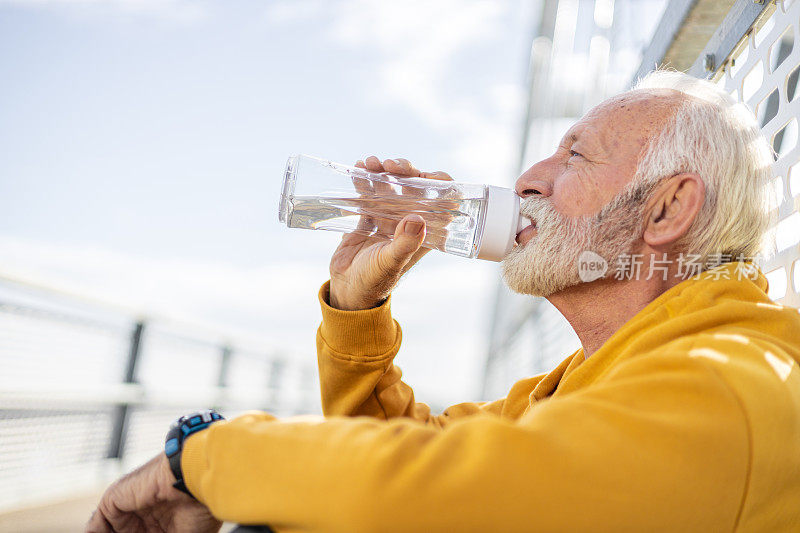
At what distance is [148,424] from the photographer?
3.27m

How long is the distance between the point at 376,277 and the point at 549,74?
308 inches

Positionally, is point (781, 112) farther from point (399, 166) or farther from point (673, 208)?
point (399, 166)

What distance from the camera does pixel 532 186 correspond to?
153 centimetres

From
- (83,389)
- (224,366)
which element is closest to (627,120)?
(83,389)

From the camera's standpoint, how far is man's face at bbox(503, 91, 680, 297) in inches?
56.6

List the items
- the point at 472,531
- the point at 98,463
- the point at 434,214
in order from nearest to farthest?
the point at 472,531 → the point at 434,214 → the point at 98,463

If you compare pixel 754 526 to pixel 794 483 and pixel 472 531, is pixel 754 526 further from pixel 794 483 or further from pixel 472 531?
pixel 472 531

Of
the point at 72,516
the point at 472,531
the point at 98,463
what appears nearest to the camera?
the point at 472,531

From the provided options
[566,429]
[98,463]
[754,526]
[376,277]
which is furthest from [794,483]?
[98,463]

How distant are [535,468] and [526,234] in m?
0.85

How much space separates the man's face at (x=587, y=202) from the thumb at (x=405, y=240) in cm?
24

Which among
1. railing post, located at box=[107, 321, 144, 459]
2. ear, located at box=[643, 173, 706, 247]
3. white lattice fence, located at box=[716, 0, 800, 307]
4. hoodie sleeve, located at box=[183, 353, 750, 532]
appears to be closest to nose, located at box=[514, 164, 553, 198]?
ear, located at box=[643, 173, 706, 247]

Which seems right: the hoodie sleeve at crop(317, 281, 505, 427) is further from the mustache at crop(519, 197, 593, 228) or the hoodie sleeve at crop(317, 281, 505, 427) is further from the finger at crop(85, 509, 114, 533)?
the finger at crop(85, 509, 114, 533)

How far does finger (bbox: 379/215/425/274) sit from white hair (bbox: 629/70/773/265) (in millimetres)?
507
